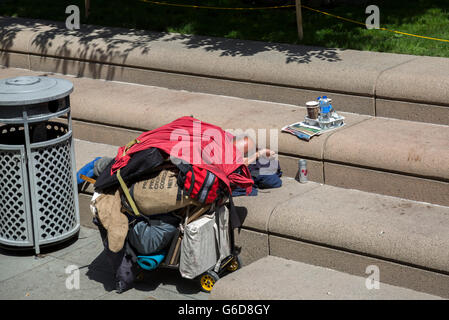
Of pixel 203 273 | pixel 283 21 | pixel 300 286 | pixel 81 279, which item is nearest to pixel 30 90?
pixel 81 279

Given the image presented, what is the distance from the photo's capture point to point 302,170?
6.13 m

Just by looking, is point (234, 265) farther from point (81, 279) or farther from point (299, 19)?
point (299, 19)

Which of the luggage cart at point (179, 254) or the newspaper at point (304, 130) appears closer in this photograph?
the luggage cart at point (179, 254)

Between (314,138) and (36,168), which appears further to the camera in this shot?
(314,138)

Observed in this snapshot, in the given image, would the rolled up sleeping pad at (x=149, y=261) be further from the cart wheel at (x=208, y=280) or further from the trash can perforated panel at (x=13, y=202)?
the trash can perforated panel at (x=13, y=202)

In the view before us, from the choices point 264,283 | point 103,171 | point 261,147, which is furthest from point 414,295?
point 103,171

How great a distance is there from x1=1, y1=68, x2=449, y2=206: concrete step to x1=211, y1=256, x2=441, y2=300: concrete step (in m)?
0.99

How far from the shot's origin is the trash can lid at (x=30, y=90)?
5450mm

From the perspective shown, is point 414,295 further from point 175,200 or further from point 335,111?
point 335,111

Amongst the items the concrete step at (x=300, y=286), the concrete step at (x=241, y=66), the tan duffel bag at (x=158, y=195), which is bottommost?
the concrete step at (x=300, y=286)

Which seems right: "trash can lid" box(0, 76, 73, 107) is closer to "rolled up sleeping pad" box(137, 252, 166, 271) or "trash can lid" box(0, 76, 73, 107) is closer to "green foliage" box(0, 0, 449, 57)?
"rolled up sleeping pad" box(137, 252, 166, 271)

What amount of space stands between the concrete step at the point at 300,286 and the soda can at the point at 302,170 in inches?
40.1

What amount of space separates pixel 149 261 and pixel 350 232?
4.84 ft

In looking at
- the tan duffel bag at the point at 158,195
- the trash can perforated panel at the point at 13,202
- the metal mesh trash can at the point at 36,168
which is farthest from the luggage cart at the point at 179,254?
the trash can perforated panel at the point at 13,202
